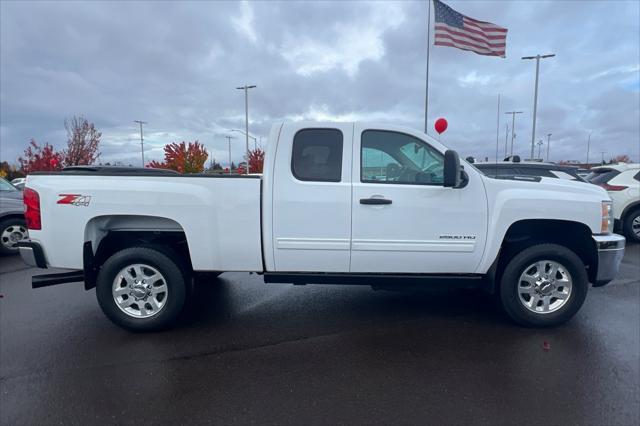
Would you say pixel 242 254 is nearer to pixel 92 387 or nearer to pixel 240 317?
pixel 240 317

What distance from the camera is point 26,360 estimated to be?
3.35 meters

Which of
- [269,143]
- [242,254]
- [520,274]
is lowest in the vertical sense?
[520,274]

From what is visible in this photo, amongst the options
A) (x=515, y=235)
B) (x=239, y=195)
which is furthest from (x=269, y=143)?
(x=515, y=235)

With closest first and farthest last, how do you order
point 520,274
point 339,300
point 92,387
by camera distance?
point 92,387 → point 520,274 → point 339,300

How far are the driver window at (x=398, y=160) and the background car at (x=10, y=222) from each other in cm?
710

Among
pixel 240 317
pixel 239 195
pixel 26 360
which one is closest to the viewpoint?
pixel 26 360

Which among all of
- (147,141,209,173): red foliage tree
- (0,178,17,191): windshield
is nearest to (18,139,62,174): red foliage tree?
(147,141,209,173): red foliage tree

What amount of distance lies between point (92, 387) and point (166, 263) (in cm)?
120

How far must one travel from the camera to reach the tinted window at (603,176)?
8445 millimetres

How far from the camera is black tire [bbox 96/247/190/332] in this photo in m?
3.72

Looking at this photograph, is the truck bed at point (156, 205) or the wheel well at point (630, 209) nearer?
the truck bed at point (156, 205)

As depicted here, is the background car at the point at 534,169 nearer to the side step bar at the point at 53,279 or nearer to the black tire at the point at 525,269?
the black tire at the point at 525,269

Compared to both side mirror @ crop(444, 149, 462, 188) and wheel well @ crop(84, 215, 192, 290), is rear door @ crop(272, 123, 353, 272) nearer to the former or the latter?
side mirror @ crop(444, 149, 462, 188)

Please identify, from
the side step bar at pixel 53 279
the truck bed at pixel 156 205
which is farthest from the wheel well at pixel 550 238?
the side step bar at pixel 53 279
